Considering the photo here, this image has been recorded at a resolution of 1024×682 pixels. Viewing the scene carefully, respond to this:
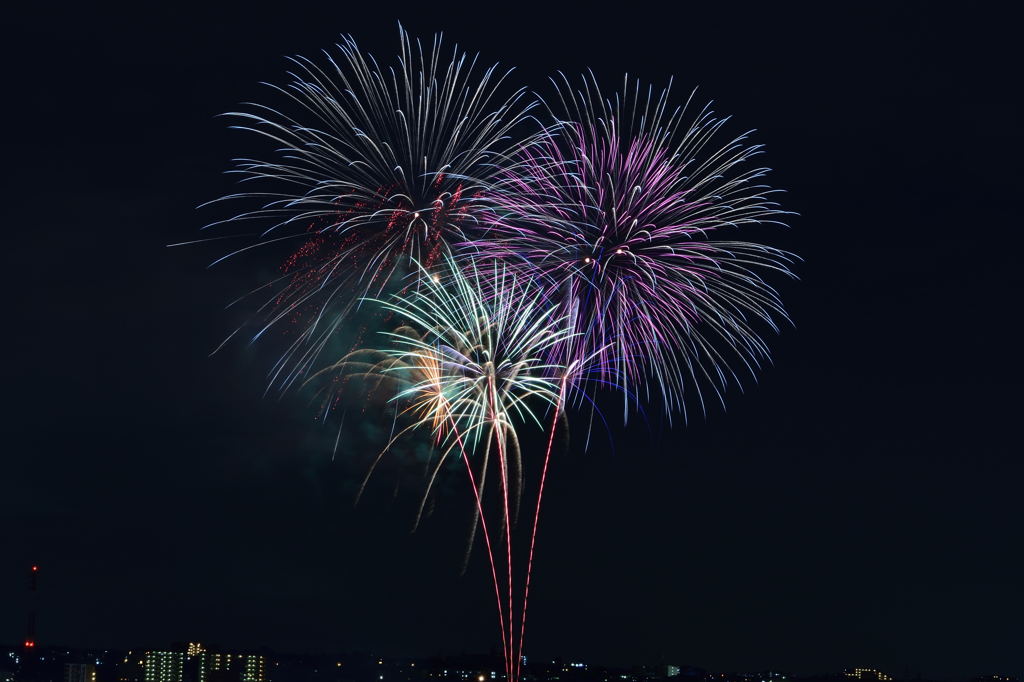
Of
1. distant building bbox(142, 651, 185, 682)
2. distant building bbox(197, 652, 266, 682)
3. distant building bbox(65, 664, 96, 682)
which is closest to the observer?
distant building bbox(197, 652, 266, 682)

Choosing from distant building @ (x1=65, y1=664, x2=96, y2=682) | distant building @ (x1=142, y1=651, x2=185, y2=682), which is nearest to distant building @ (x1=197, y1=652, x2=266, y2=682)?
distant building @ (x1=142, y1=651, x2=185, y2=682)

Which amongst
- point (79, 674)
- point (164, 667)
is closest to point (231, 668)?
point (164, 667)

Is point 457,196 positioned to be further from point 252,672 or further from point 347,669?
point 347,669

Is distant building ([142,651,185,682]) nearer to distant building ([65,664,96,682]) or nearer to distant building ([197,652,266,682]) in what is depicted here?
distant building ([197,652,266,682])

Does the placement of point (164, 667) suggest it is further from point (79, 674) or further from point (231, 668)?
point (79, 674)

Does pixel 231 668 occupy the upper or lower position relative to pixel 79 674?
upper

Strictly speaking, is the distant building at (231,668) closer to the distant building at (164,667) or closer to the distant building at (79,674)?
the distant building at (164,667)
